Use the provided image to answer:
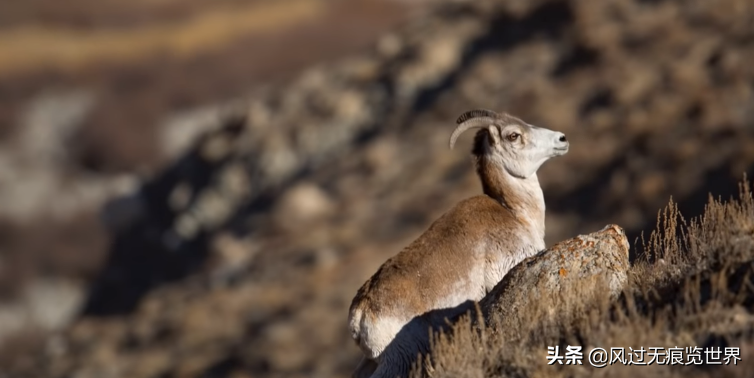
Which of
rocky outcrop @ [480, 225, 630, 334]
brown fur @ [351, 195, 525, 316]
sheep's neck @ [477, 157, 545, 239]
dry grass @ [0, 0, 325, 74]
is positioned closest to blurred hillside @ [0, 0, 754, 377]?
dry grass @ [0, 0, 325, 74]

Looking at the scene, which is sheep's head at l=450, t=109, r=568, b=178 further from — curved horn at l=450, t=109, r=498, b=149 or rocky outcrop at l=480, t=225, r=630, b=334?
rocky outcrop at l=480, t=225, r=630, b=334

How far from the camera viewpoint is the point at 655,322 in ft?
24.2

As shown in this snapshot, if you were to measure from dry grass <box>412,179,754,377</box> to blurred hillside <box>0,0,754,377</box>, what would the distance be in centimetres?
1619

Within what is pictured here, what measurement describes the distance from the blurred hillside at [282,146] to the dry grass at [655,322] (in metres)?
16.2

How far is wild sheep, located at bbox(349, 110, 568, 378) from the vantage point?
8.64 meters

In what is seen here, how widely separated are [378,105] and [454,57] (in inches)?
149

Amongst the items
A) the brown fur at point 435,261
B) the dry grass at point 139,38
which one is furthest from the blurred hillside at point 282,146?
the brown fur at point 435,261

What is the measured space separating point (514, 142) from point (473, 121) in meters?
0.44

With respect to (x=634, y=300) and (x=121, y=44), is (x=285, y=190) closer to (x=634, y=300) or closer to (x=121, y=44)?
(x=121, y=44)

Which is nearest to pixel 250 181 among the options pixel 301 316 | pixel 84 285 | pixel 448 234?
pixel 84 285

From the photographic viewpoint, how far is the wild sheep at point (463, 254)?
28.3ft

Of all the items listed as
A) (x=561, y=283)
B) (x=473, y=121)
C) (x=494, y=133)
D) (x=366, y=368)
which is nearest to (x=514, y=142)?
(x=494, y=133)

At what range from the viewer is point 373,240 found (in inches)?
1204

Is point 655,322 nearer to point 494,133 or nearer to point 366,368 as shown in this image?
point 366,368
